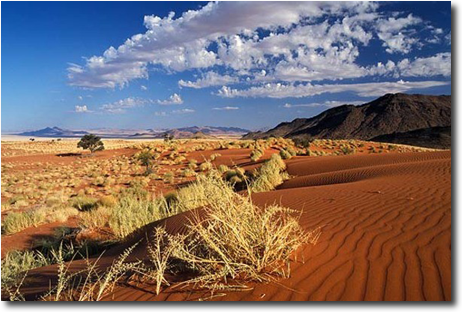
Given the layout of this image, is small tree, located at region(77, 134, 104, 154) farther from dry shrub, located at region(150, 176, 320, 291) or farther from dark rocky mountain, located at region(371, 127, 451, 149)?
dry shrub, located at region(150, 176, 320, 291)

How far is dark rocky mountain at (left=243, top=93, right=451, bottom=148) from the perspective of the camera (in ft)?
314

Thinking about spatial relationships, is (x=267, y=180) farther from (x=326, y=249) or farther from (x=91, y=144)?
(x=91, y=144)

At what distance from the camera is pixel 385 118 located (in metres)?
101

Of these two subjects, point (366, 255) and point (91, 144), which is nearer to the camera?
point (366, 255)

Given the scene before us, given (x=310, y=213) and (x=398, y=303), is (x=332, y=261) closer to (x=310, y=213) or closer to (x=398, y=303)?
(x=398, y=303)

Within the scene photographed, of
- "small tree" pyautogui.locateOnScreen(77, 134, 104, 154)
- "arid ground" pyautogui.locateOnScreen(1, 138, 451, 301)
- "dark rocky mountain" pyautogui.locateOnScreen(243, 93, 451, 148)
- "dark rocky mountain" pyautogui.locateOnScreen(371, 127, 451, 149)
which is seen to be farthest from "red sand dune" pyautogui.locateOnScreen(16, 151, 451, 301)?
"dark rocky mountain" pyautogui.locateOnScreen(243, 93, 451, 148)

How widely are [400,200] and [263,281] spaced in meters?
4.68

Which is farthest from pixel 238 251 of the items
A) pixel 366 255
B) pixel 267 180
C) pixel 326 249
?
pixel 267 180

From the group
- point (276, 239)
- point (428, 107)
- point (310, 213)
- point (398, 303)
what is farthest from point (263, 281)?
point (428, 107)

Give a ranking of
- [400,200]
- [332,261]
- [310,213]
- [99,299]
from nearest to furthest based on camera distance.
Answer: [99,299], [332,261], [310,213], [400,200]

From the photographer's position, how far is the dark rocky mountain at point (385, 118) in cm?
9578

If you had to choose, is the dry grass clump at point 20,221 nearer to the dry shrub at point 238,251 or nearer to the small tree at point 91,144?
the dry shrub at point 238,251

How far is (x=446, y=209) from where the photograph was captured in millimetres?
6551

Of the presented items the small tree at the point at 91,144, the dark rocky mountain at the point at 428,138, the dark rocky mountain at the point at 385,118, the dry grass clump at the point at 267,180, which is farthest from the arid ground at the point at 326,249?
the dark rocky mountain at the point at 385,118
